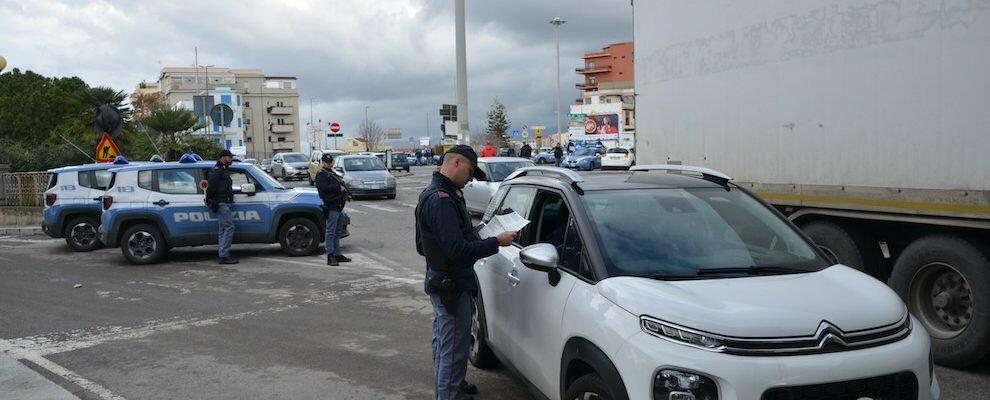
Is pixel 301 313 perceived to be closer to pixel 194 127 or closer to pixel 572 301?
pixel 572 301

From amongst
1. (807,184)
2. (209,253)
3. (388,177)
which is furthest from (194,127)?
(807,184)

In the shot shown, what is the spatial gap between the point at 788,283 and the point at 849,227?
3.49m

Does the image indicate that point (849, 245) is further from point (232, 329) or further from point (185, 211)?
point (185, 211)

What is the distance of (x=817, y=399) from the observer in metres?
3.04

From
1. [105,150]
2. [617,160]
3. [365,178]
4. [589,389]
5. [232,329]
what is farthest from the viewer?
[617,160]

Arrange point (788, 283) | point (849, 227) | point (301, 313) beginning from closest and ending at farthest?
point (788, 283) < point (849, 227) < point (301, 313)

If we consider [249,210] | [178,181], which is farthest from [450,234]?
[178,181]

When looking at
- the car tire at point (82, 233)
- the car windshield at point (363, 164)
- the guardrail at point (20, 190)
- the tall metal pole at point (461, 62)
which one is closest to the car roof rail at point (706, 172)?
the car tire at point (82, 233)

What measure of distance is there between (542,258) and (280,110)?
137102 millimetres

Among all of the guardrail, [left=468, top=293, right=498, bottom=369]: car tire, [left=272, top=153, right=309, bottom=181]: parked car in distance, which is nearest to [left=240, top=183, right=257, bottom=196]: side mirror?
[left=468, top=293, right=498, bottom=369]: car tire

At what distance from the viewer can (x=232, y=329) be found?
7.50 metres

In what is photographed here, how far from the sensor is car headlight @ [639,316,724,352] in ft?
10.2

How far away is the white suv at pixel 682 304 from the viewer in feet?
10.1

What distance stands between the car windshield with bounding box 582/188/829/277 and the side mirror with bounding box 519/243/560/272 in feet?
0.88
